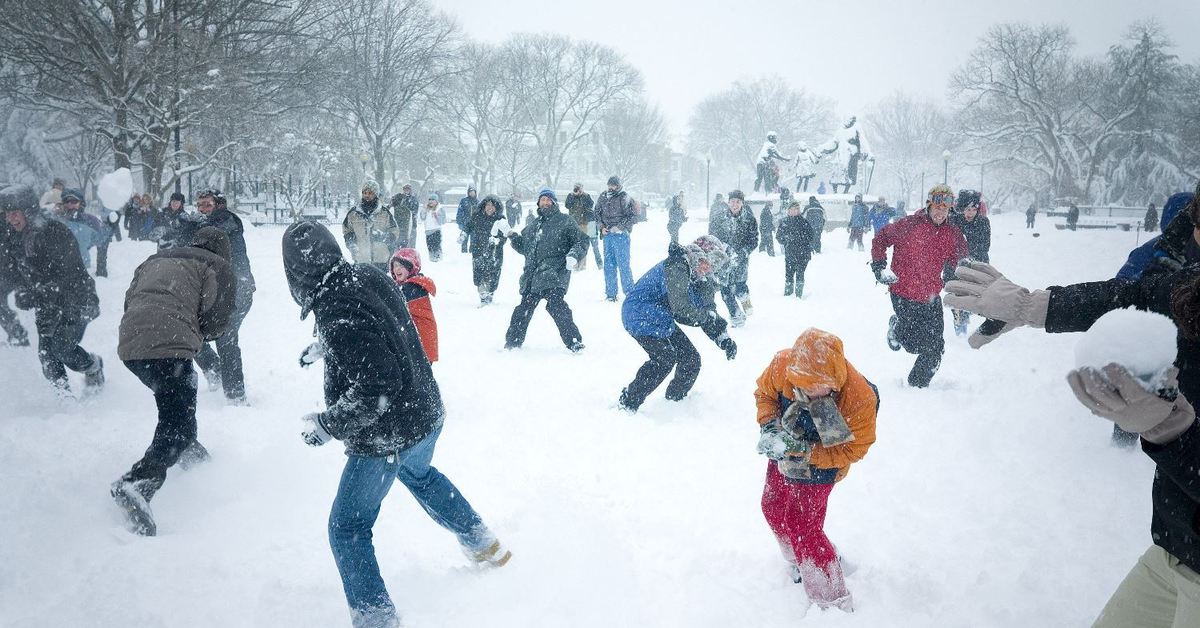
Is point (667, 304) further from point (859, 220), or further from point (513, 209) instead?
point (513, 209)

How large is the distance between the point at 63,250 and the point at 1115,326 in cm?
705

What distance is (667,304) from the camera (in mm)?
5488

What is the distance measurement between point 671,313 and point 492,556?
279cm

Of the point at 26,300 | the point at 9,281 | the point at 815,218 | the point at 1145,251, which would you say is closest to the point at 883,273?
the point at 1145,251

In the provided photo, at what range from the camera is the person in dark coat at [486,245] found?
1071 cm

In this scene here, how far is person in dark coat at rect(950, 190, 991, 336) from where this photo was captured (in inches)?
306

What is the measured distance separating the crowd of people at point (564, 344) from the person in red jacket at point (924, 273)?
0.02m

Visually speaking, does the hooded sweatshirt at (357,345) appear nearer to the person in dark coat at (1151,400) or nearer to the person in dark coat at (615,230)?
the person in dark coat at (1151,400)

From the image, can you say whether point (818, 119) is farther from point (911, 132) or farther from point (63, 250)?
point (63, 250)

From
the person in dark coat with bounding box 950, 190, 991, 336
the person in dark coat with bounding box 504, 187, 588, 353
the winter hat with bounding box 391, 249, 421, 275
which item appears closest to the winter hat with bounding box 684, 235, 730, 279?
the winter hat with bounding box 391, 249, 421, 275

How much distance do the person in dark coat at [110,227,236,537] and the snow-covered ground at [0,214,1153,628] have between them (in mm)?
306

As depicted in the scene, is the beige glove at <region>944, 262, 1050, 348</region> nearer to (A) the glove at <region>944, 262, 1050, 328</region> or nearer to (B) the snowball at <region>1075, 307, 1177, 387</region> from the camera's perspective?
(A) the glove at <region>944, 262, 1050, 328</region>

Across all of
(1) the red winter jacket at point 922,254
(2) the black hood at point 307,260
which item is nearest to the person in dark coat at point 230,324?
(2) the black hood at point 307,260

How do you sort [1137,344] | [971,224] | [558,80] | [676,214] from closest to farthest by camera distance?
1. [1137,344]
2. [971,224]
3. [676,214]
4. [558,80]
